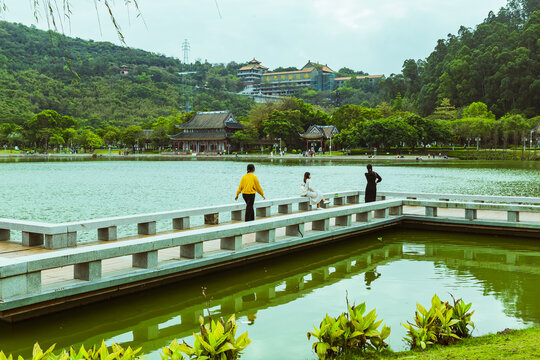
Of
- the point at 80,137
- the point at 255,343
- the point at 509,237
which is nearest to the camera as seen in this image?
the point at 255,343

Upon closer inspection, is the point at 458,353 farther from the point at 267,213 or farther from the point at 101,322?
the point at 267,213

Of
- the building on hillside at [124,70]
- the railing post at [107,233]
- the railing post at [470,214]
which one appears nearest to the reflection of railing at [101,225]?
the railing post at [107,233]

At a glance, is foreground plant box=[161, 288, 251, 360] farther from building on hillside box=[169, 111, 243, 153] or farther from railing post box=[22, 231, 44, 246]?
building on hillside box=[169, 111, 243, 153]

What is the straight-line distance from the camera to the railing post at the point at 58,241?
939cm

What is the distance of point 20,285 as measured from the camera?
20.9ft

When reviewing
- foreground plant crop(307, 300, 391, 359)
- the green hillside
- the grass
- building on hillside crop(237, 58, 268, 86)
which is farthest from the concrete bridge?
building on hillside crop(237, 58, 268, 86)

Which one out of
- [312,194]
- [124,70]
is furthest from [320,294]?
[124,70]

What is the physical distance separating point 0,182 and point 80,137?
69.5 meters

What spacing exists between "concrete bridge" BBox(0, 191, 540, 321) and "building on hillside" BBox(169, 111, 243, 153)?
80.5 metres

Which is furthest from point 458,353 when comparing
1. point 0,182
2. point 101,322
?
point 0,182

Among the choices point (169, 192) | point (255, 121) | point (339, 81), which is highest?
point (339, 81)

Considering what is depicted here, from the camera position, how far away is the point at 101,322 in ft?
23.1

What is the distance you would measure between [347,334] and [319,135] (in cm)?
8481

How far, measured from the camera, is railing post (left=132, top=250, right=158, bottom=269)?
26.2 feet
